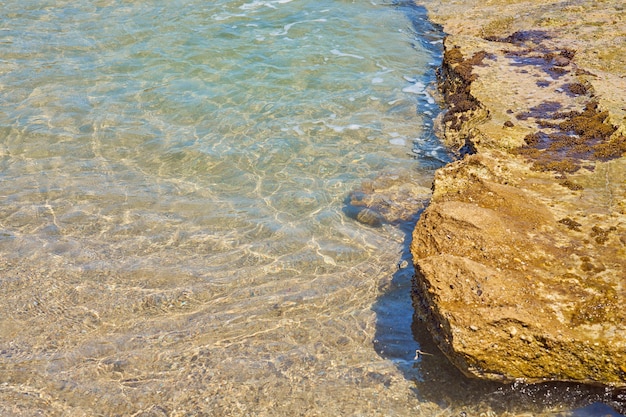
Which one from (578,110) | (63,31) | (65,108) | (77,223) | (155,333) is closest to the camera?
(155,333)

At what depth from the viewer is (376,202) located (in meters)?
7.39

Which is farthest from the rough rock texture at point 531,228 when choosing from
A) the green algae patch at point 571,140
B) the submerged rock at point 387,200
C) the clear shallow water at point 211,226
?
the submerged rock at point 387,200

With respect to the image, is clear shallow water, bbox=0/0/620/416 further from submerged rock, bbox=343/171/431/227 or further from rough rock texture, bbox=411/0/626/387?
rough rock texture, bbox=411/0/626/387

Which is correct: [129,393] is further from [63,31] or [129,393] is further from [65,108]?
[63,31]

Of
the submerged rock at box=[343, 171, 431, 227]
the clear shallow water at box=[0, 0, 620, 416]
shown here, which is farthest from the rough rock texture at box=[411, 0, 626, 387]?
the submerged rock at box=[343, 171, 431, 227]

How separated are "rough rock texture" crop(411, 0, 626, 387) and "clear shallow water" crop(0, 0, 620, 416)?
467 millimetres

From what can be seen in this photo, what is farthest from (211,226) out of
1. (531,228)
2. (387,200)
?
(531,228)

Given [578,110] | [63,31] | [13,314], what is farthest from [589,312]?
[63,31]

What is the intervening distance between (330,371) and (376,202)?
287 cm

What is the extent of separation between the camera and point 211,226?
23.2ft

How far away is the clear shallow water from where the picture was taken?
486 centimetres

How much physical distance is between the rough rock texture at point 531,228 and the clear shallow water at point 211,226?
0.47 metres

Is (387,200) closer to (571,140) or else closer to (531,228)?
(571,140)

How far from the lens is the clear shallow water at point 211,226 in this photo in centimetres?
486
